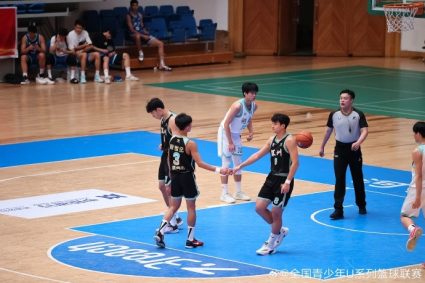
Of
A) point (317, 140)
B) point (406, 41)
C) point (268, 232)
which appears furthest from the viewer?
point (406, 41)

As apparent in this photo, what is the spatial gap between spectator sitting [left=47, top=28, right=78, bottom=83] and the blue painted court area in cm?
1382

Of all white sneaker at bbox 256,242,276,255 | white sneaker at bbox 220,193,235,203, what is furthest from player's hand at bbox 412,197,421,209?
white sneaker at bbox 220,193,235,203

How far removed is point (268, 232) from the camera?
48.0ft

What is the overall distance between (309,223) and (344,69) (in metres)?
19.6

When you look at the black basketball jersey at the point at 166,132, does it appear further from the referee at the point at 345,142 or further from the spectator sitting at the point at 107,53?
the spectator sitting at the point at 107,53

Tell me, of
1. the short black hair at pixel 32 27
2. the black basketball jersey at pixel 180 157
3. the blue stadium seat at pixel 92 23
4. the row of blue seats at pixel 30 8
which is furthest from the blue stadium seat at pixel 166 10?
the black basketball jersey at pixel 180 157

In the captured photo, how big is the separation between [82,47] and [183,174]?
17185mm

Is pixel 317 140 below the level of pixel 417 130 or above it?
below

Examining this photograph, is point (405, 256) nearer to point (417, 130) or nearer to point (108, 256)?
point (417, 130)

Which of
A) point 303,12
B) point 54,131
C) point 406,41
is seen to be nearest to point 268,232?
point 54,131

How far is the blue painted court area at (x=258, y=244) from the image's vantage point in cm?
1279

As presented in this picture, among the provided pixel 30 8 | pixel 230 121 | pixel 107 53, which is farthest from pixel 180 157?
pixel 30 8

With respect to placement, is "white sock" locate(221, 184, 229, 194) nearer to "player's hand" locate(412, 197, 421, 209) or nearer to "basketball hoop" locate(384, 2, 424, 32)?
"player's hand" locate(412, 197, 421, 209)

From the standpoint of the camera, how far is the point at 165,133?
14.5 meters
